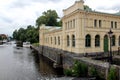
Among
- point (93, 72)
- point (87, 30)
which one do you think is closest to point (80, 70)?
point (93, 72)

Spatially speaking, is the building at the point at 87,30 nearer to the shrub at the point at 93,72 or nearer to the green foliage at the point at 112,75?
the shrub at the point at 93,72

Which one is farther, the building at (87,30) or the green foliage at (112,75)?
the building at (87,30)

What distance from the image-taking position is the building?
917 inches

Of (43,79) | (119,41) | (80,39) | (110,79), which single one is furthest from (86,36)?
(110,79)

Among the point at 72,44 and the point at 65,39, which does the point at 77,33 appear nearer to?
the point at 72,44

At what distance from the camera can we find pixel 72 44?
25484mm

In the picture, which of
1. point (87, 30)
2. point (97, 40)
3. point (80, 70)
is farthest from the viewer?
point (97, 40)

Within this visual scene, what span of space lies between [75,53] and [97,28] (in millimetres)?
5261

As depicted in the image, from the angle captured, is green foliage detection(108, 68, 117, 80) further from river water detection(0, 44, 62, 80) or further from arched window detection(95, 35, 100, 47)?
arched window detection(95, 35, 100, 47)

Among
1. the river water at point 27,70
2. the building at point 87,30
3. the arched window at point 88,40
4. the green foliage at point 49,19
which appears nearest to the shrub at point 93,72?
the river water at point 27,70

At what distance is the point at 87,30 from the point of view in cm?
2386

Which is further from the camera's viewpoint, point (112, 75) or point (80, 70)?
point (80, 70)

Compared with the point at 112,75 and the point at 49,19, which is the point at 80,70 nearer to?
the point at 112,75

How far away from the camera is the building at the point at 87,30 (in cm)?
2328
